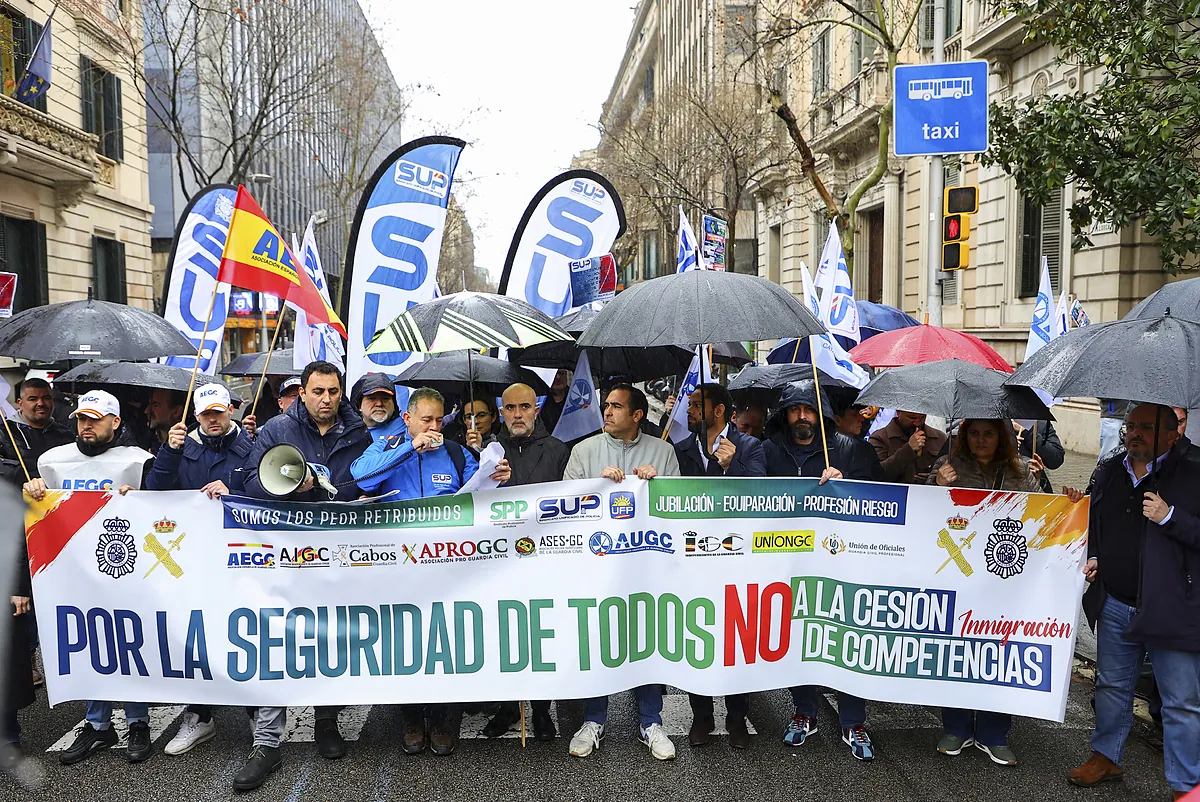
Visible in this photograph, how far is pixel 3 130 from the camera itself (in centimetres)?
1880

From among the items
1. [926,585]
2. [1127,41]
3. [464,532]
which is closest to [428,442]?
[464,532]

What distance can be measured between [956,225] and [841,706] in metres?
6.52

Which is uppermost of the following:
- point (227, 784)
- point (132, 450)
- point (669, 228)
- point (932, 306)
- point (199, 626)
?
point (669, 228)

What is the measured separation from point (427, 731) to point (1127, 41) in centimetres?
868

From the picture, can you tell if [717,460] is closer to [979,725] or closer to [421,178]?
[979,725]

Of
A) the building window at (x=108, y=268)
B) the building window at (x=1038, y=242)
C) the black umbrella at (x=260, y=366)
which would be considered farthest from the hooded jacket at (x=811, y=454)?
the building window at (x=108, y=268)

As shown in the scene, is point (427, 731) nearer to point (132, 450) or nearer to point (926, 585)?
point (132, 450)

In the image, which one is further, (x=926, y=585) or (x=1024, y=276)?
(x=1024, y=276)

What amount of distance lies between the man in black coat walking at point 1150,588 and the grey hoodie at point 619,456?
2.07 m

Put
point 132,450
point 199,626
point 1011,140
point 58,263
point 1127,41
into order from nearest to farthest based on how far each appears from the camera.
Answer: point 199,626
point 132,450
point 1127,41
point 1011,140
point 58,263

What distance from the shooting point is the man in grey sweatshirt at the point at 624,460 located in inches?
199

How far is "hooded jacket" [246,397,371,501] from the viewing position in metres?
5.32

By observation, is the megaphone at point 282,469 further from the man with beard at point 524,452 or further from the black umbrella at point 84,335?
the black umbrella at point 84,335

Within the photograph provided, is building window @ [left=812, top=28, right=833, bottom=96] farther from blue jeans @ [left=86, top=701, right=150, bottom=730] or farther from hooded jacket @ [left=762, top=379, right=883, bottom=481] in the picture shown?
blue jeans @ [left=86, top=701, right=150, bottom=730]
